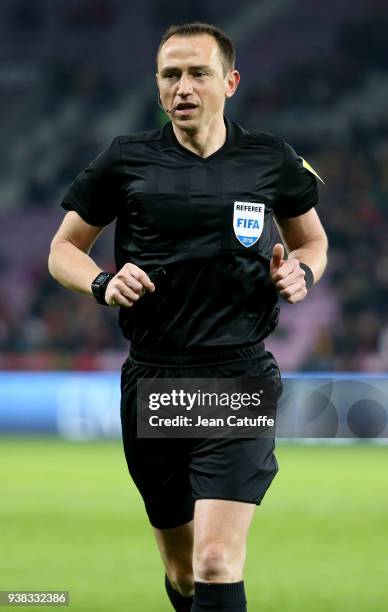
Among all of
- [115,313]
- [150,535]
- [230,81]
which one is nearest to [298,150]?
[115,313]

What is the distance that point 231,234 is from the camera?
434 centimetres

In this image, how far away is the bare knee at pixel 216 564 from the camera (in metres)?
4.01

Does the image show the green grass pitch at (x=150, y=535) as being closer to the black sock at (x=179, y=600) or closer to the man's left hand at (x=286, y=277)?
the black sock at (x=179, y=600)

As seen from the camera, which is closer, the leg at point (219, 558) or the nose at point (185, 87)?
the leg at point (219, 558)

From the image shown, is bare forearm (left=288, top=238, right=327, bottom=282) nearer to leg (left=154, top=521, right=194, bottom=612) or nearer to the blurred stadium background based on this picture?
leg (left=154, top=521, right=194, bottom=612)

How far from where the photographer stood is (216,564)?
4004 mm

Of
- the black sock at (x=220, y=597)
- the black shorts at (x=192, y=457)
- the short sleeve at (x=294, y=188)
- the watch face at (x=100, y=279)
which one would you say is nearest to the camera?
the black sock at (x=220, y=597)

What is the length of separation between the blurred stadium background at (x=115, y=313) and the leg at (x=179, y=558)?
4.30ft

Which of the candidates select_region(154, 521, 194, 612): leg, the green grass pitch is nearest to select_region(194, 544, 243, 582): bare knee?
select_region(154, 521, 194, 612): leg

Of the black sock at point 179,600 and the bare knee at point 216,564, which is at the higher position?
the bare knee at point 216,564

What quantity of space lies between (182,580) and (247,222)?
1.39 metres

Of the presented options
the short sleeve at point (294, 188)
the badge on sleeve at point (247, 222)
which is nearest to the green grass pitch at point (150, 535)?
the short sleeve at point (294, 188)

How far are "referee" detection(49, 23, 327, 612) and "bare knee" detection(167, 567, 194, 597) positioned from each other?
23 cm

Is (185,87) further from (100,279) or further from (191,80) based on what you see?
(100,279)
